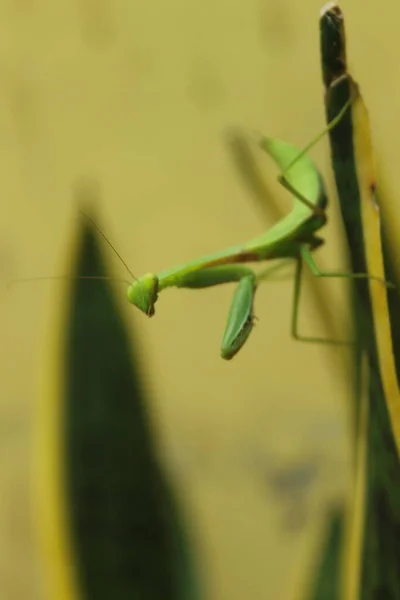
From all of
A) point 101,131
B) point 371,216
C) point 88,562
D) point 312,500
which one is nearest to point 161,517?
point 88,562

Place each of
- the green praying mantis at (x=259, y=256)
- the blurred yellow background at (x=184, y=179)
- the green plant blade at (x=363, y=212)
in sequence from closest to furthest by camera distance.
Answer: the green plant blade at (x=363, y=212), the green praying mantis at (x=259, y=256), the blurred yellow background at (x=184, y=179)

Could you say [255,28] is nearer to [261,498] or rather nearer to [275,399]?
[275,399]

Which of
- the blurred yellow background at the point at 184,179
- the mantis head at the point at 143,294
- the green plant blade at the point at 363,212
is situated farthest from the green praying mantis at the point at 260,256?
the blurred yellow background at the point at 184,179

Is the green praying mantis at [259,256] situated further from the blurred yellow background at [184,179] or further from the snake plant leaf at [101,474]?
the blurred yellow background at [184,179]

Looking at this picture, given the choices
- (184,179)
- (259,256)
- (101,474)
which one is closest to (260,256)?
(259,256)

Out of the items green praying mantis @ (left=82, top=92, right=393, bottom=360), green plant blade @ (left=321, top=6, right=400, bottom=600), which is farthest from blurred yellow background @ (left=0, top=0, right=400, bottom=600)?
green plant blade @ (left=321, top=6, right=400, bottom=600)

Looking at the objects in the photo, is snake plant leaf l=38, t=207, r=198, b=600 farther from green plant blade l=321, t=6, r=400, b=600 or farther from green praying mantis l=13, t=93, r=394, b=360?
green plant blade l=321, t=6, r=400, b=600
